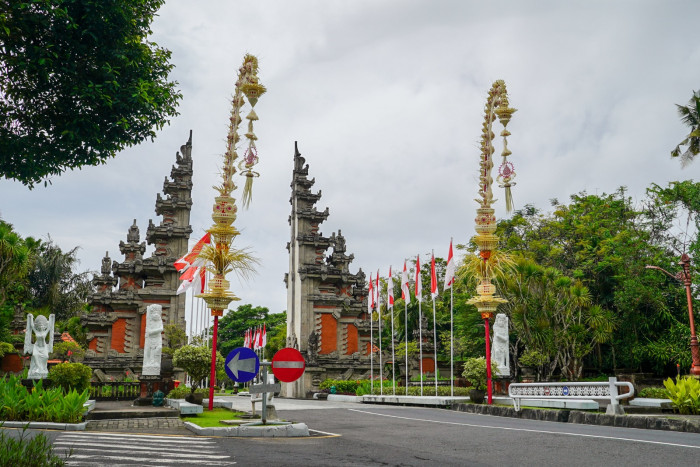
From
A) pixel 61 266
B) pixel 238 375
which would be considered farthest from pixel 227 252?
pixel 61 266

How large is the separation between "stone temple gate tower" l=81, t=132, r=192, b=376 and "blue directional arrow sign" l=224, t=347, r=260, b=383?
114ft

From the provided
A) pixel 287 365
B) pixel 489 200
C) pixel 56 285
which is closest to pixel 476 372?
pixel 489 200

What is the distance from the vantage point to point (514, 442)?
1085 centimetres

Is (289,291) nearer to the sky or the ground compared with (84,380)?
nearer to the sky

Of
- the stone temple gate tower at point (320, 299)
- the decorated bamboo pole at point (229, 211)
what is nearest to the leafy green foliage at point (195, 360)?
the decorated bamboo pole at point (229, 211)

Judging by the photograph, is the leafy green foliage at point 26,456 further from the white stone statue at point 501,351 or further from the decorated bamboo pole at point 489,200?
the white stone statue at point 501,351

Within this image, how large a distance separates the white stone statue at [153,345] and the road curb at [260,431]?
9654 millimetres

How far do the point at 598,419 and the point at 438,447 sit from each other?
259 inches

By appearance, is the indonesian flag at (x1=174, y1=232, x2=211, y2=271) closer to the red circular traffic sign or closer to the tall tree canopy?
the tall tree canopy

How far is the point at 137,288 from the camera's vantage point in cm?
4719

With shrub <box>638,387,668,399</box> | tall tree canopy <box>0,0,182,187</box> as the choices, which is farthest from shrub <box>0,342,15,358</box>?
shrub <box>638,387,668,399</box>

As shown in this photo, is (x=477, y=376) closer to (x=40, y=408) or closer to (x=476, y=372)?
(x=476, y=372)

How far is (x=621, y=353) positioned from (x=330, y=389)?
19.5 m

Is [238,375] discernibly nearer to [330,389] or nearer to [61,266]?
[330,389]
